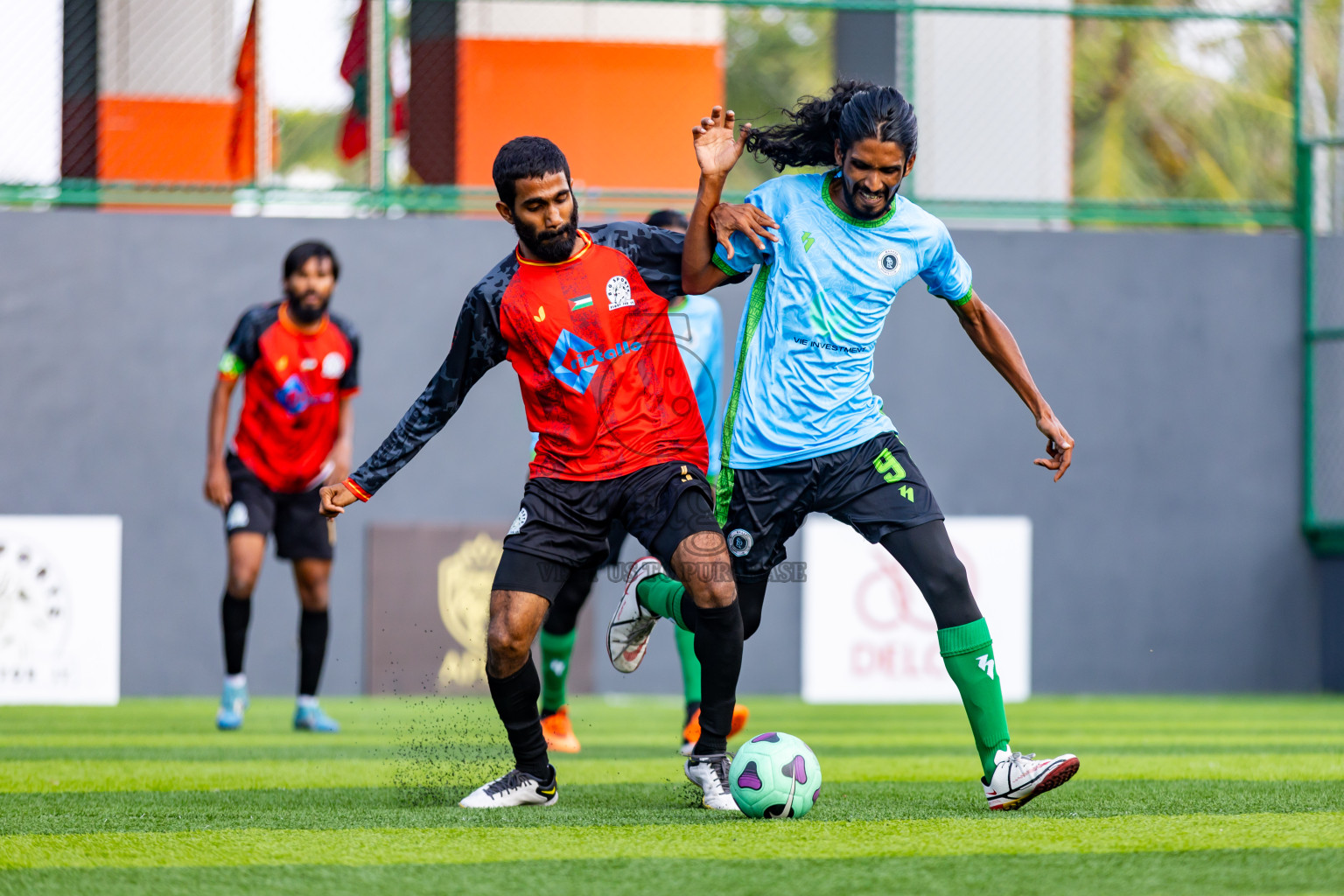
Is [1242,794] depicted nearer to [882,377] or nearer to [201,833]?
[201,833]

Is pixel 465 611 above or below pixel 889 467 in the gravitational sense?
below

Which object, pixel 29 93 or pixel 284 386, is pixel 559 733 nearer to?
pixel 284 386

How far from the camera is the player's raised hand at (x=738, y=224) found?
447cm

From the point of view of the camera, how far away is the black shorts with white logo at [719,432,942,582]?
14.7 feet

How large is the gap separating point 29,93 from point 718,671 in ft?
28.1

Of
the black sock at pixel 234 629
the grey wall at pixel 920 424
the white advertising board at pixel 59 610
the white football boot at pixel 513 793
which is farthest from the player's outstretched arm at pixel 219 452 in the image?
the white football boot at pixel 513 793

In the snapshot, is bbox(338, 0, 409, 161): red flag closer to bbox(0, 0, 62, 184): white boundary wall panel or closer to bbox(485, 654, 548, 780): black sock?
bbox(0, 0, 62, 184): white boundary wall panel

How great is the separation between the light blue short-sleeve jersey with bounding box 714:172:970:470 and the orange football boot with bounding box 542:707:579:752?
232 centimetres

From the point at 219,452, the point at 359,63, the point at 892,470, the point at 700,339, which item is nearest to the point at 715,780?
the point at 892,470

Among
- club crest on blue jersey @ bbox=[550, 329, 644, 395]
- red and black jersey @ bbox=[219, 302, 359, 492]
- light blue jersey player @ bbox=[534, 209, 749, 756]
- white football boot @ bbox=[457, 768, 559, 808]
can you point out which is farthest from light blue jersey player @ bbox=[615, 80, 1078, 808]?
red and black jersey @ bbox=[219, 302, 359, 492]

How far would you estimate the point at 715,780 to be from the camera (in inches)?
175

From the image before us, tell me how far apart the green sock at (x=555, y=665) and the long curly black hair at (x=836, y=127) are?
2.52 meters

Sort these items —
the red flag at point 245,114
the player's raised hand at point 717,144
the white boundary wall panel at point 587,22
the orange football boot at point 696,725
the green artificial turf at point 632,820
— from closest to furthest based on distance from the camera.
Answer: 1. the green artificial turf at point 632,820
2. the player's raised hand at point 717,144
3. the orange football boot at point 696,725
4. the red flag at point 245,114
5. the white boundary wall panel at point 587,22

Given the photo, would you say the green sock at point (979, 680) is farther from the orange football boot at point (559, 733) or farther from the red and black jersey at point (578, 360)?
the orange football boot at point (559, 733)
